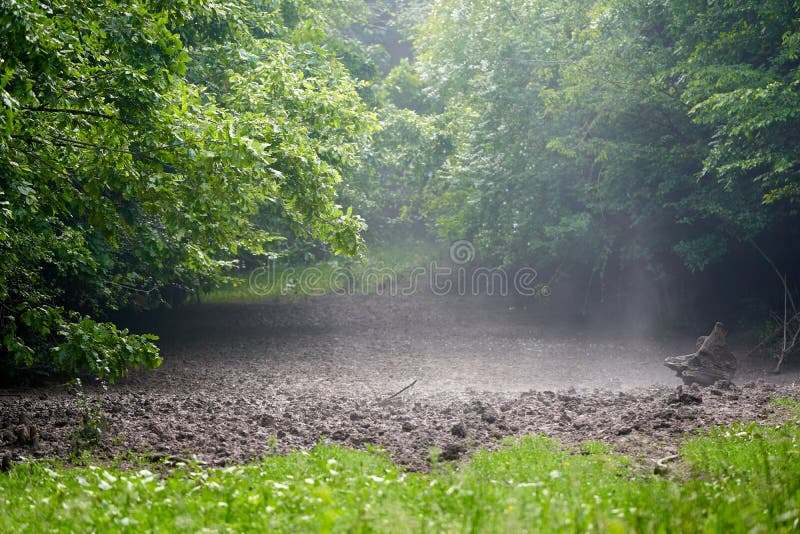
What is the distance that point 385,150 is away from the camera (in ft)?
80.7

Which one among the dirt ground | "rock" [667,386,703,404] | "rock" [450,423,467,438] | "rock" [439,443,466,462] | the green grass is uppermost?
the green grass

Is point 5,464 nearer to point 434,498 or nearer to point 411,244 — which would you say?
point 434,498

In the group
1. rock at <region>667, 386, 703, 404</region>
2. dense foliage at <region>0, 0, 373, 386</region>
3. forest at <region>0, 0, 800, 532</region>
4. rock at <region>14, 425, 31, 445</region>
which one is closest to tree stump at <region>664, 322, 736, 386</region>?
forest at <region>0, 0, 800, 532</region>

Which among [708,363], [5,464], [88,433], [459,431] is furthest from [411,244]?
[5,464]

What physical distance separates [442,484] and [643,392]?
7.19 metres

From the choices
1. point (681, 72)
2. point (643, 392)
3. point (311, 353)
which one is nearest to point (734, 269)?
point (681, 72)

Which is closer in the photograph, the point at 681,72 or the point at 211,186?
the point at 211,186

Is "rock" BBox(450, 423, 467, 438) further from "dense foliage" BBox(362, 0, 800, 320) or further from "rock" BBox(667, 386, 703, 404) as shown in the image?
"dense foliage" BBox(362, 0, 800, 320)

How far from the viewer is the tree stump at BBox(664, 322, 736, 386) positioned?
1332cm

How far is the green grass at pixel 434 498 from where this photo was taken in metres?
4.20

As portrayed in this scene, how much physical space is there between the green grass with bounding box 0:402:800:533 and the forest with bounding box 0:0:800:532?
0.06m

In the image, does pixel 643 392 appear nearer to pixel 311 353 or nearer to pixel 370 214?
pixel 311 353

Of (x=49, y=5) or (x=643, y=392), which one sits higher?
(x=49, y=5)

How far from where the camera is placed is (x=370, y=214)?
1238 inches
